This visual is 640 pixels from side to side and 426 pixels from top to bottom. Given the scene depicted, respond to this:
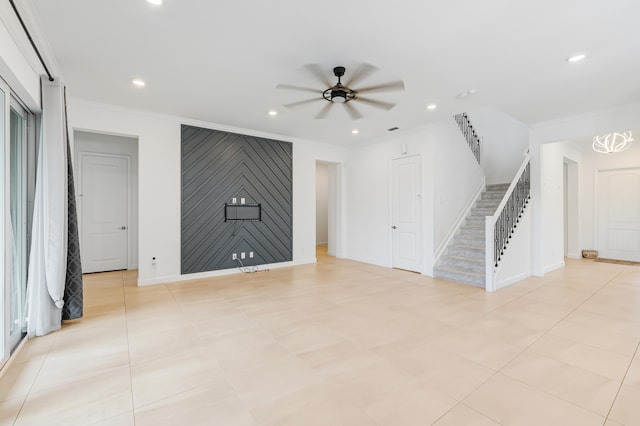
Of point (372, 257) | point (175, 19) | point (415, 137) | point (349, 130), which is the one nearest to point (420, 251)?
point (372, 257)

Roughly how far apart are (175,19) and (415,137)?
4.82m

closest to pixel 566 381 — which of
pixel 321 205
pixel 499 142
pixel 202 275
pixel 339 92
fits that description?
pixel 339 92

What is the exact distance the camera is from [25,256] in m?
3.12

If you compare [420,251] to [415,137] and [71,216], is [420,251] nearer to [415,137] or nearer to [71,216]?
[415,137]

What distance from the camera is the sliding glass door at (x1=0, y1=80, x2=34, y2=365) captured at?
2.50 meters

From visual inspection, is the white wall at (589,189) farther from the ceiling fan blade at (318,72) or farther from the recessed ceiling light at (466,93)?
the ceiling fan blade at (318,72)

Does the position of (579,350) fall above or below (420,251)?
below

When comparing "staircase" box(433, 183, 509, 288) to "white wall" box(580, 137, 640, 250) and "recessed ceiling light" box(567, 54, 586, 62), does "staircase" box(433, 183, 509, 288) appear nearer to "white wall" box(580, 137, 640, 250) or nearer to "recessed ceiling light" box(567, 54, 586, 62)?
"white wall" box(580, 137, 640, 250)

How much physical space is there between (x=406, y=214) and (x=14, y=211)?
6.03 metres

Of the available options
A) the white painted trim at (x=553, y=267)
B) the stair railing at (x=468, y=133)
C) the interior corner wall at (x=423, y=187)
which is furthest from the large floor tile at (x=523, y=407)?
the stair railing at (x=468, y=133)

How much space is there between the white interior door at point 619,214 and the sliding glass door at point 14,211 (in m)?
11.3

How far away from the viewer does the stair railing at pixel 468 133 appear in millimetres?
6831

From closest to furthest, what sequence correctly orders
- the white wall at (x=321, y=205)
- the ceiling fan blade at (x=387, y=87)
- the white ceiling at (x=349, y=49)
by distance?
the white ceiling at (x=349, y=49), the ceiling fan blade at (x=387, y=87), the white wall at (x=321, y=205)

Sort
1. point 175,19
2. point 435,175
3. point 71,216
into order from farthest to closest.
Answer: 1. point 435,175
2. point 71,216
3. point 175,19
